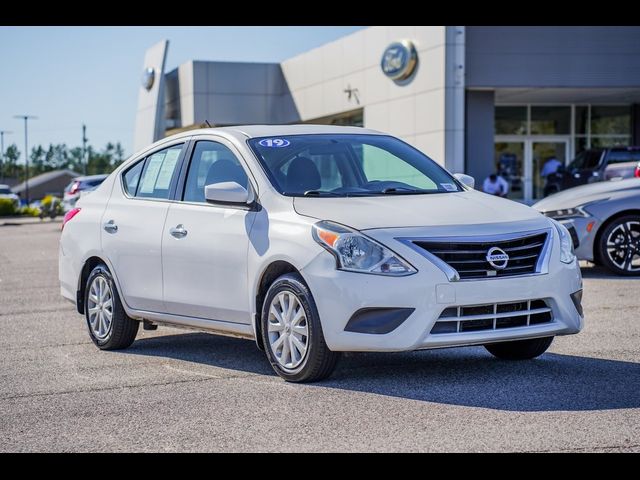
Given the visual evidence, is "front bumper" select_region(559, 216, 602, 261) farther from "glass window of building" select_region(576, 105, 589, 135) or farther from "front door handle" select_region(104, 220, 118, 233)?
"glass window of building" select_region(576, 105, 589, 135)

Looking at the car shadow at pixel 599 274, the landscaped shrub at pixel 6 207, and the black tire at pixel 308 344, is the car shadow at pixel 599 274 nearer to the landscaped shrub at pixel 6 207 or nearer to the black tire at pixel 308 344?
the black tire at pixel 308 344

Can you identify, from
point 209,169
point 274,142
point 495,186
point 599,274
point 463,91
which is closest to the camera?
point 274,142

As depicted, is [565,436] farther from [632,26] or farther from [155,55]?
[155,55]

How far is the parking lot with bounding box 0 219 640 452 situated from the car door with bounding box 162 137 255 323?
0.47 metres

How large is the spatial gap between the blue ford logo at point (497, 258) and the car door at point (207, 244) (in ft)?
5.34

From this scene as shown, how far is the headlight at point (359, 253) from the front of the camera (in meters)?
6.50

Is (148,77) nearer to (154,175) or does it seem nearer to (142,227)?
(154,175)

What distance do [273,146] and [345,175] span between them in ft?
1.81

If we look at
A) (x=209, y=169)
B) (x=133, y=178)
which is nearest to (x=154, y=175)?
(x=133, y=178)

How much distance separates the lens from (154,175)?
28.3 ft

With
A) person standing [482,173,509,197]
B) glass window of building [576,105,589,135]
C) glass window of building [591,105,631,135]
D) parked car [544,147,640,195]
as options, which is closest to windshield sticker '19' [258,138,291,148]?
parked car [544,147,640,195]

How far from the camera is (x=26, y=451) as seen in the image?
209 inches

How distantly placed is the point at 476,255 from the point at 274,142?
1946mm

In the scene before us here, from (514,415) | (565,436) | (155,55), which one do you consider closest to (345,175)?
(514,415)
